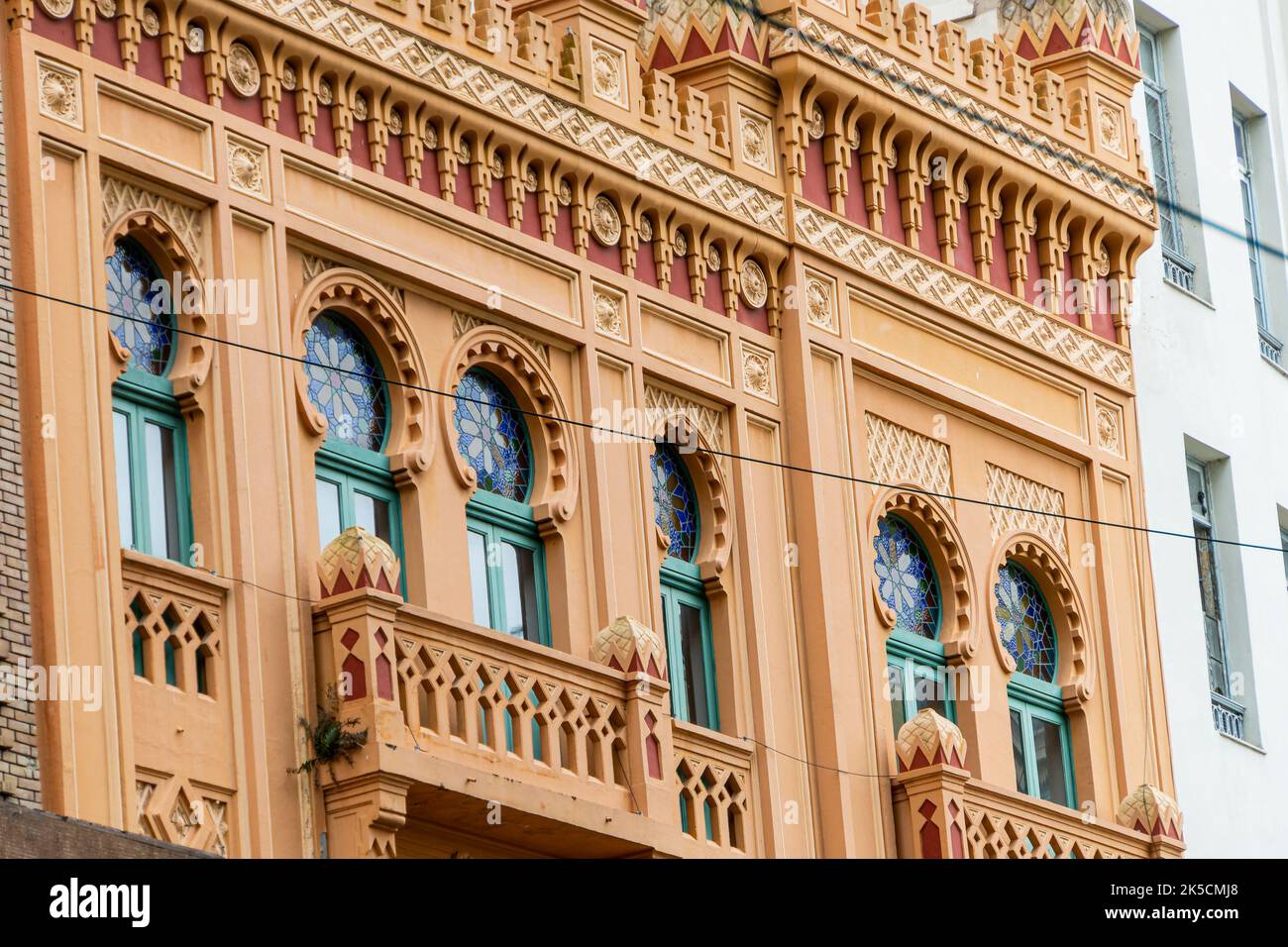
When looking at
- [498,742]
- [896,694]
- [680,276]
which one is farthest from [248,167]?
[896,694]

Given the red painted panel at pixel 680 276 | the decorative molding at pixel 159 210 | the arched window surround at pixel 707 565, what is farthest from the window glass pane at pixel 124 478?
the red painted panel at pixel 680 276

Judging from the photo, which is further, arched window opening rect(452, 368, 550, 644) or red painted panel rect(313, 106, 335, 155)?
arched window opening rect(452, 368, 550, 644)

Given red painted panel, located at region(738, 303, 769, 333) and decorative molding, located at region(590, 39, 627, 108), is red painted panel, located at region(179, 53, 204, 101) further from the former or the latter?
red painted panel, located at region(738, 303, 769, 333)

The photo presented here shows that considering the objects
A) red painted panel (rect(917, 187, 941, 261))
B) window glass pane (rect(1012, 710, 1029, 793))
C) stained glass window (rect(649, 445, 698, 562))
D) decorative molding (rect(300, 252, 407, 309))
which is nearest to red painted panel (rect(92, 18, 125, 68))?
decorative molding (rect(300, 252, 407, 309))

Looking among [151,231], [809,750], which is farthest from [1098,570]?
[151,231]

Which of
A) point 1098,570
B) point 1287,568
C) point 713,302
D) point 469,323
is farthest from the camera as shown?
point 1287,568

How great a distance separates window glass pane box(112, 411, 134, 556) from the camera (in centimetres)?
2258

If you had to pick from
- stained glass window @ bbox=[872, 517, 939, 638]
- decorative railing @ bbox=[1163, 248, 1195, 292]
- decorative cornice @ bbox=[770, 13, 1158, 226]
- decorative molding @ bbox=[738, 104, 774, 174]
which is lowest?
stained glass window @ bbox=[872, 517, 939, 638]

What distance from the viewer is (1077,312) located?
99.2ft

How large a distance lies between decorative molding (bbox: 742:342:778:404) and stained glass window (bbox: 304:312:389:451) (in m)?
3.38

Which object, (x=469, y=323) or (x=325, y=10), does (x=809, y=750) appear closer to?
(x=469, y=323)

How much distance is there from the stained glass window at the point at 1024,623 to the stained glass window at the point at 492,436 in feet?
15.0

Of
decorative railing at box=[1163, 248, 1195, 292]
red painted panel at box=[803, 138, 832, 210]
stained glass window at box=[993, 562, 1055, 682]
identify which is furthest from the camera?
decorative railing at box=[1163, 248, 1195, 292]

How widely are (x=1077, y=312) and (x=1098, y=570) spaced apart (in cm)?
198
